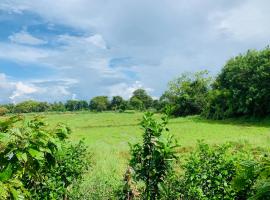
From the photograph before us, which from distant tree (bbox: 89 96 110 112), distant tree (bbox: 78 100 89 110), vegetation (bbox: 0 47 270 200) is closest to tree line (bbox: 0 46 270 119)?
vegetation (bbox: 0 47 270 200)

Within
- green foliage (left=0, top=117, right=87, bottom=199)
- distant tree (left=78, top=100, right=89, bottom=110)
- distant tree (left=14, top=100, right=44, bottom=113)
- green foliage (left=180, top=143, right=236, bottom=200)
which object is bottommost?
green foliage (left=180, top=143, right=236, bottom=200)

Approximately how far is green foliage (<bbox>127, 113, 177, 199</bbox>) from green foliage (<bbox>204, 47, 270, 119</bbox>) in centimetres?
3902

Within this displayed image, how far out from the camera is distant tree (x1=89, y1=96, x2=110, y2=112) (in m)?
113

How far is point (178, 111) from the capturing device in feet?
218

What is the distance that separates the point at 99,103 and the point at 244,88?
70.6 m

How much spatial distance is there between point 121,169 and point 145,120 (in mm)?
9725

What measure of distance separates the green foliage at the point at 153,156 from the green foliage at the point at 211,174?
31.1 inches

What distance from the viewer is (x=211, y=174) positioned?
753cm

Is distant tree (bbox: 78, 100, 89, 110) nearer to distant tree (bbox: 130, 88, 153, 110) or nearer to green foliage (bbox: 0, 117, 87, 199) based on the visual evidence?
distant tree (bbox: 130, 88, 153, 110)

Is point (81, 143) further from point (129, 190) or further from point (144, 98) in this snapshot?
point (144, 98)

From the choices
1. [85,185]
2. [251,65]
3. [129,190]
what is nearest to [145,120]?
[129,190]

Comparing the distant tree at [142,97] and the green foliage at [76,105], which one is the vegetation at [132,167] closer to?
the distant tree at [142,97]

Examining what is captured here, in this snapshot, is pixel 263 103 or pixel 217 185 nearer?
pixel 217 185

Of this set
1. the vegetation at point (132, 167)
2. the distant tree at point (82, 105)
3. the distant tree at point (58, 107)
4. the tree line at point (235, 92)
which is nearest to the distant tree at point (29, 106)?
the distant tree at point (58, 107)
